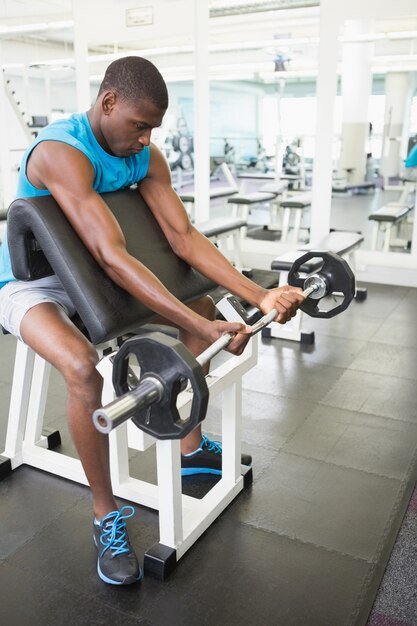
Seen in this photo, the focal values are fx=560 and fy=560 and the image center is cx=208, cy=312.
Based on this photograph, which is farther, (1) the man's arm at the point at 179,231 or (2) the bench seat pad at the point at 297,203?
(2) the bench seat pad at the point at 297,203

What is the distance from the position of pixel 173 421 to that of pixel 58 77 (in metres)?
10.5

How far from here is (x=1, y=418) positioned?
2.38m

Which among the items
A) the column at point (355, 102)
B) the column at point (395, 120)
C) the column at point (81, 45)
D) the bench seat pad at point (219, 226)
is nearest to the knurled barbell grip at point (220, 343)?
the bench seat pad at point (219, 226)

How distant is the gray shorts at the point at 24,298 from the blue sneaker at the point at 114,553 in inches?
22.6

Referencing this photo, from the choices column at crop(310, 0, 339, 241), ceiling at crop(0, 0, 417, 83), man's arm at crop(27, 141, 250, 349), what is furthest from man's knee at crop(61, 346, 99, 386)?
ceiling at crop(0, 0, 417, 83)

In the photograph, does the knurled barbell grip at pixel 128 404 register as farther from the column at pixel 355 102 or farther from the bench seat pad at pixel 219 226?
the column at pixel 355 102

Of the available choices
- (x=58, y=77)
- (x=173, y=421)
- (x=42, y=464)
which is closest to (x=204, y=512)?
(x=42, y=464)

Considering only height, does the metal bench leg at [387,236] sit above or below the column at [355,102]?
below

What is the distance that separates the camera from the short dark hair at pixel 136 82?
149cm

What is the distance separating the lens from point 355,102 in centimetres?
586

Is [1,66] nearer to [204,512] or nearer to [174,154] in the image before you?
[174,154]

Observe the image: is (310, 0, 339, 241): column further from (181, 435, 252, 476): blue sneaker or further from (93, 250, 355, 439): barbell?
(93, 250, 355, 439): barbell

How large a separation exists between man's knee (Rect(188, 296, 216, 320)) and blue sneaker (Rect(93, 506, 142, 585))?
0.70 metres

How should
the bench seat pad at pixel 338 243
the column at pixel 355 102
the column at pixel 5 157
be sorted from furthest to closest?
the column at pixel 5 157, the column at pixel 355 102, the bench seat pad at pixel 338 243
